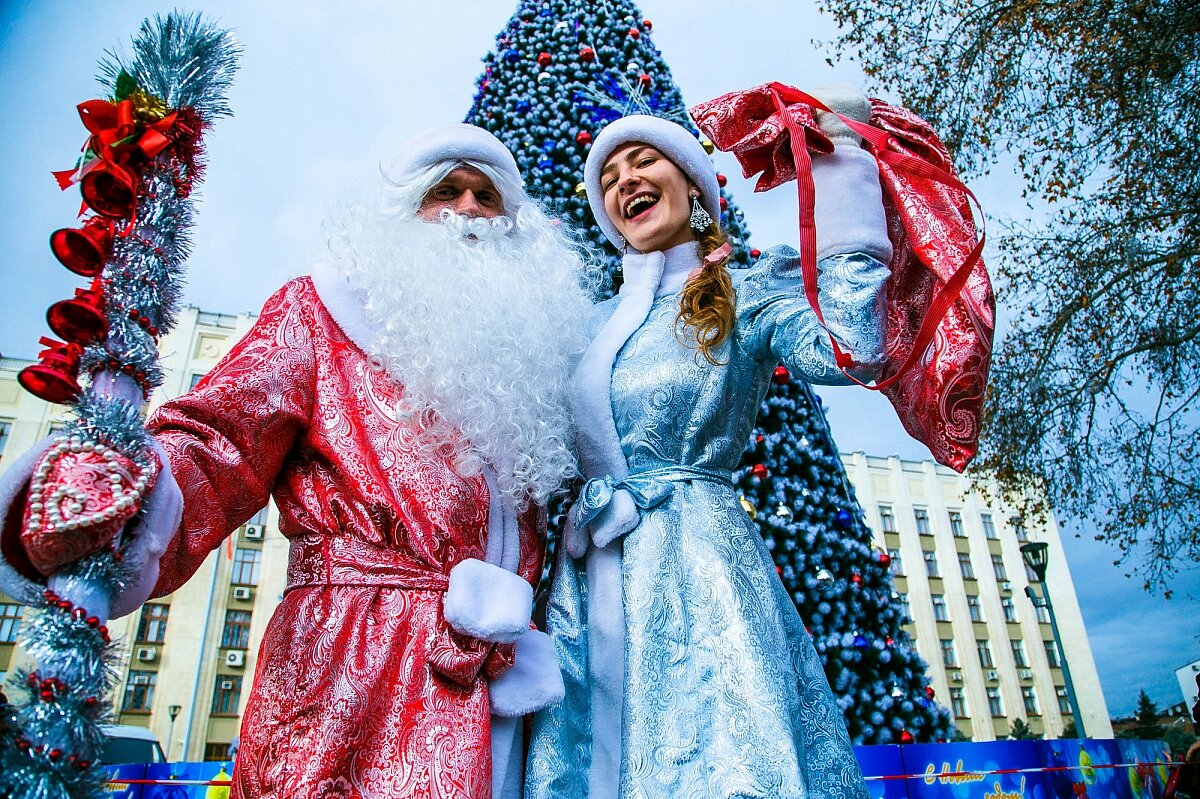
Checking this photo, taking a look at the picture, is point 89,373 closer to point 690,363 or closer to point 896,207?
point 690,363

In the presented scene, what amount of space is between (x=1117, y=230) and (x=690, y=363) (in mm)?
7466

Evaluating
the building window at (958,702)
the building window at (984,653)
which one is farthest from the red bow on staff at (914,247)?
the building window at (984,653)

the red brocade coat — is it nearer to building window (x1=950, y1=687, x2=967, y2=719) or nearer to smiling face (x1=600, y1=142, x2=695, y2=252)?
smiling face (x1=600, y1=142, x2=695, y2=252)

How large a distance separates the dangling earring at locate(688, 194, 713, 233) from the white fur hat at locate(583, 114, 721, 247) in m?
0.04

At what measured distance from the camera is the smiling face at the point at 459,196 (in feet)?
7.34

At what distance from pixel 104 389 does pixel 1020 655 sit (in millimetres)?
32188

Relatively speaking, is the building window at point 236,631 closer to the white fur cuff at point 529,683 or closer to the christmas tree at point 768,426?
the christmas tree at point 768,426

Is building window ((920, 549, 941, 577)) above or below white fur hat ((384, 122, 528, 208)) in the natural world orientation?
above

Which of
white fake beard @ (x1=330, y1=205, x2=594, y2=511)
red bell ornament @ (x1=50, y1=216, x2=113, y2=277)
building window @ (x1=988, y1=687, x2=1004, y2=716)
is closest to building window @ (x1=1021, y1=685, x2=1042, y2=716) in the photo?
building window @ (x1=988, y1=687, x2=1004, y2=716)

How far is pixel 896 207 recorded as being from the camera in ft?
6.63

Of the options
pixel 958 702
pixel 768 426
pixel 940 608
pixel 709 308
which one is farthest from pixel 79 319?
pixel 940 608

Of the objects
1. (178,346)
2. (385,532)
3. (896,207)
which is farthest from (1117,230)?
(178,346)

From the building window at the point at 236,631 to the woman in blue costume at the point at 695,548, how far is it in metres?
18.8

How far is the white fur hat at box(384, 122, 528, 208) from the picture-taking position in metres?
2.23
